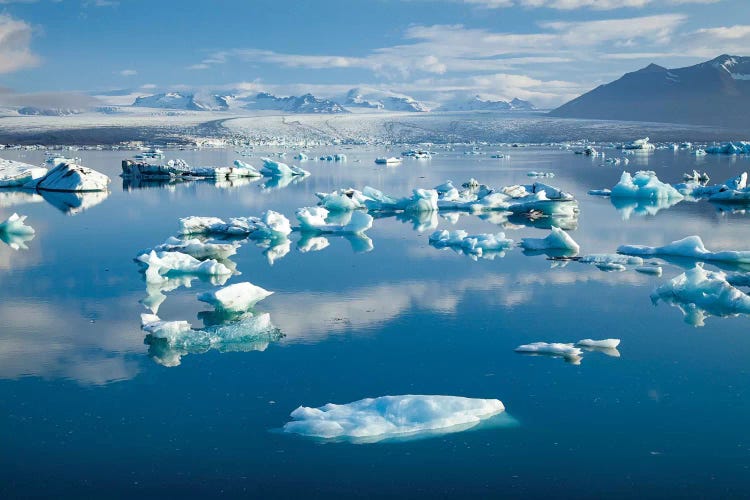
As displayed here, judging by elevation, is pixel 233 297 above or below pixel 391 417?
above

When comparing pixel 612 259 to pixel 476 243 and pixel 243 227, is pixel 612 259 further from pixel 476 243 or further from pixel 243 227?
pixel 243 227

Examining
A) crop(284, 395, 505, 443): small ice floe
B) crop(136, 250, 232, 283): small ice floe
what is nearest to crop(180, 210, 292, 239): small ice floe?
crop(136, 250, 232, 283): small ice floe

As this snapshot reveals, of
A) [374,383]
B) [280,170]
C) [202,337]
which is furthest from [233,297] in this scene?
[280,170]

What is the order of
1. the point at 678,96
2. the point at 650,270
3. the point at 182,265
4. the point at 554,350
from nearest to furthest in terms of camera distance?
the point at 554,350, the point at 182,265, the point at 650,270, the point at 678,96

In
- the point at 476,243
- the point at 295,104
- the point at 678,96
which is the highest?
the point at 295,104

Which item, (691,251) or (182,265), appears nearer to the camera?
(182,265)

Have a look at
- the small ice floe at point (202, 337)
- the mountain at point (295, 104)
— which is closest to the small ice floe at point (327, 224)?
the small ice floe at point (202, 337)

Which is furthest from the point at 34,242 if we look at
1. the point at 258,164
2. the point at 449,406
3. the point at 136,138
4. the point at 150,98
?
the point at 150,98
